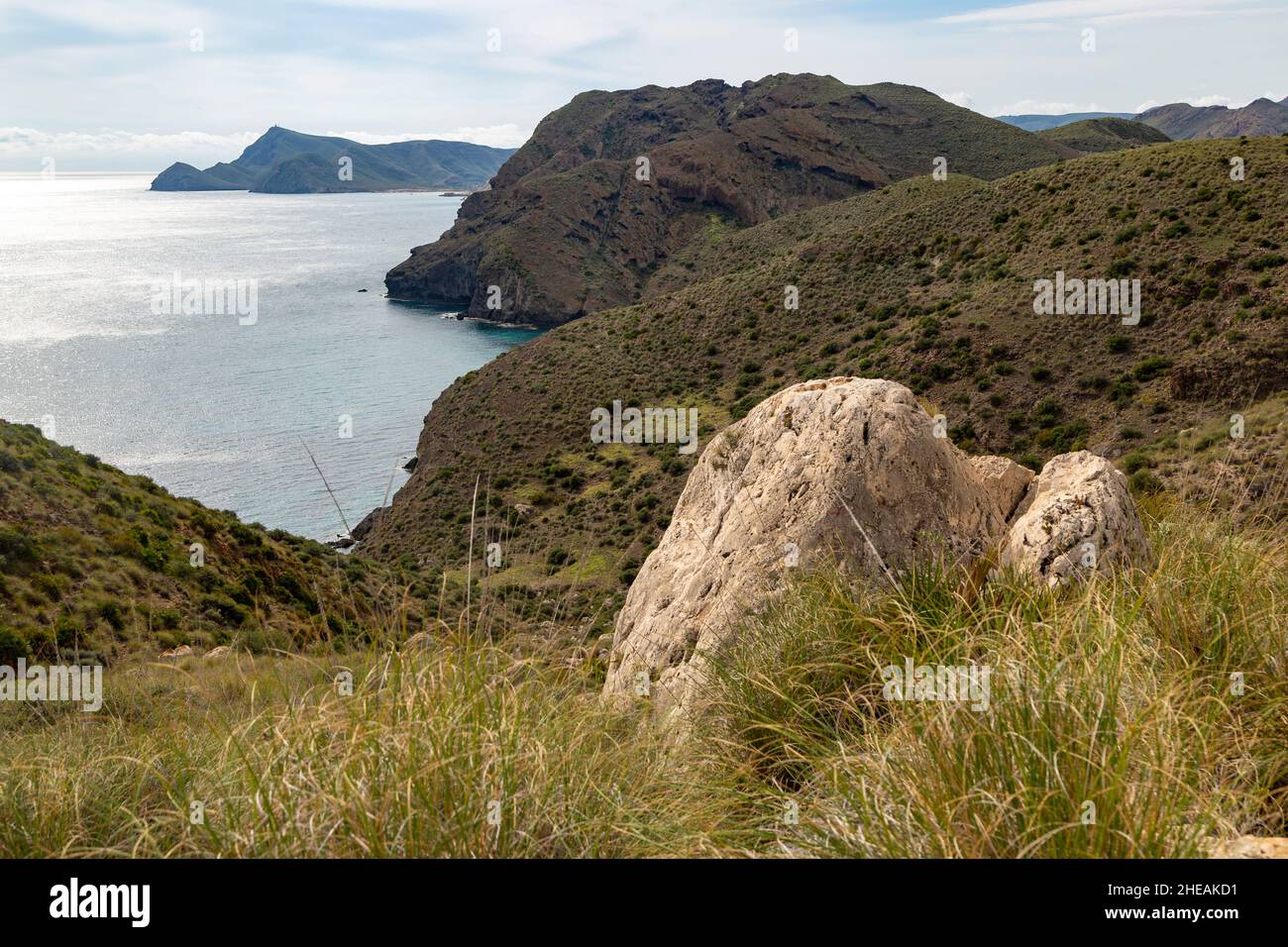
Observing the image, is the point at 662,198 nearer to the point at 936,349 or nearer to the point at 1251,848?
the point at 936,349

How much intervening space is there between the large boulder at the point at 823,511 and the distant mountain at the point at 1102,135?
16964 cm

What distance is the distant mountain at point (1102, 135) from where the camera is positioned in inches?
6335

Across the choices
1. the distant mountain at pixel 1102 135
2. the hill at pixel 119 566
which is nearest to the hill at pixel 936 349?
the hill at pixel 119 566

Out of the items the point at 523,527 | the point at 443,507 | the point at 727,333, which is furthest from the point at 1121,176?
the point at 443,507

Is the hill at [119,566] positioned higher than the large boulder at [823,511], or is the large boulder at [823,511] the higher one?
the large boulder at [823,511]

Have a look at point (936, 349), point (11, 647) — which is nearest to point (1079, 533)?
point (11, 647)

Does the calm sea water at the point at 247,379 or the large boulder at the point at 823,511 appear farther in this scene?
the calm sea water at the point at 247,379

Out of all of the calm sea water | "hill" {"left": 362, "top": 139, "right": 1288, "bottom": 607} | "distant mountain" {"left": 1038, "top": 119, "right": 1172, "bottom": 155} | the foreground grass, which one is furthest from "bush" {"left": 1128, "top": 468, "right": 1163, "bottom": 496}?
"distant mountain" {"left": 1038, "top": 119, "right": 1172, "bottom": 155}

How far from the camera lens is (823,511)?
Answer: 709 cm

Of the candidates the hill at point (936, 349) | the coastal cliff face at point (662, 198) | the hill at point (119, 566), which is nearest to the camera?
the hill at point (119, 566)

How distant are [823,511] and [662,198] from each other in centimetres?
15600

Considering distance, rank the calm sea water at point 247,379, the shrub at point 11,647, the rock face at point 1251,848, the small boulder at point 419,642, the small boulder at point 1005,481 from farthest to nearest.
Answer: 1. the calm sea water at point 247,379
2. the shrub at point 11,647
3. the small boulder at point 1005,481
4. the small boulder at point 419,642
5. the rock face at point 1251,848

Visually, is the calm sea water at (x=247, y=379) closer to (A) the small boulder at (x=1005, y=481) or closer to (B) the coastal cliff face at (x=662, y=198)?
(B) the coastal cliff face at (x=662, y=198)

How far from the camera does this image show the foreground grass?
2543 millimetres
